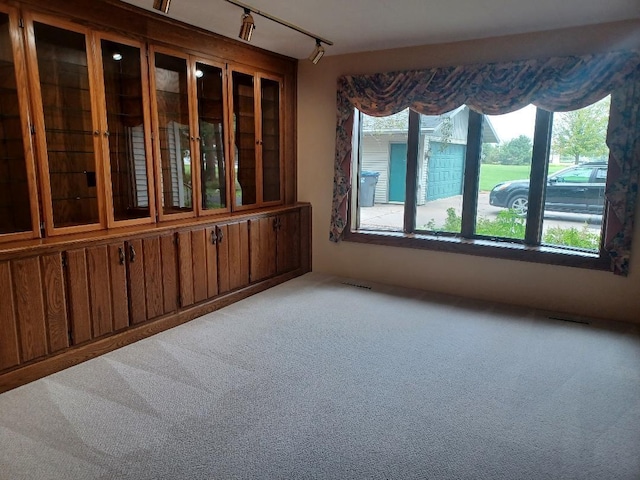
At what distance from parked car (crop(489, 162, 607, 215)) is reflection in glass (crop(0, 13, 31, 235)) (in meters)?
3.95

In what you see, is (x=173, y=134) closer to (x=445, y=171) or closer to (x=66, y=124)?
(x=66, y=124)

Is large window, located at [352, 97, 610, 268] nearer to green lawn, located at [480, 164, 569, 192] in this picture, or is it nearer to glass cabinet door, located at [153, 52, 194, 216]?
green lawn, located at [480, 164, 569, 192]

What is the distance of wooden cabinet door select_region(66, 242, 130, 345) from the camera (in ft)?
10.0

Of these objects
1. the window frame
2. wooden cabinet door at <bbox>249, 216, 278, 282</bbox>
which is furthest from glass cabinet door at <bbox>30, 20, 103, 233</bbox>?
the window frame

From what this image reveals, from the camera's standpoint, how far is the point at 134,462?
2.12 metres

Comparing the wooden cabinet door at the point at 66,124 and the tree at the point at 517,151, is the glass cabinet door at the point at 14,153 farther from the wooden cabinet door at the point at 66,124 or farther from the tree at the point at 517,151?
the tree at the point at 517,151

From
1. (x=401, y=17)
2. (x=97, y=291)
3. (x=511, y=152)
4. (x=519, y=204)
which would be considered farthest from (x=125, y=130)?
(x=519, y=204)

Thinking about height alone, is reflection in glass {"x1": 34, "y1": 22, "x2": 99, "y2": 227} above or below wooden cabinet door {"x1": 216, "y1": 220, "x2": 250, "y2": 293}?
above

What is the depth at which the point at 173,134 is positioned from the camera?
399cm

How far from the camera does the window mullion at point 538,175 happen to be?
13.4ft

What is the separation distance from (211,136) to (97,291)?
1.81m

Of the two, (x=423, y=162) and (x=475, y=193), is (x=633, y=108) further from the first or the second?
(x=423, y=162)

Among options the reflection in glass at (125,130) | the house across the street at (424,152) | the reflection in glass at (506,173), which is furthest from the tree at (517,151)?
the reflection in glass at (125,130)

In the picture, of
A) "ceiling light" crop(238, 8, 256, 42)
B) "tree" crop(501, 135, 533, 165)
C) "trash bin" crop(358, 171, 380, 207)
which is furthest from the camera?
"trash bin" crop(358, 171, 380, 207)
